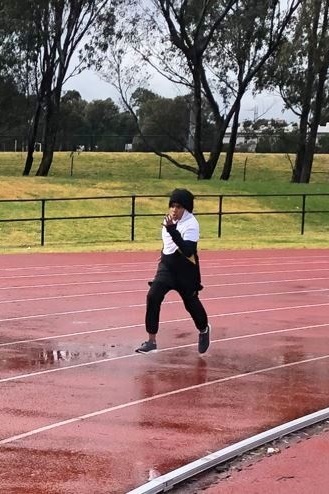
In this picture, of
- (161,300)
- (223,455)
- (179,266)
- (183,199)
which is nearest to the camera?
(223,455)

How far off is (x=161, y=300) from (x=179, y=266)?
41 centimetres

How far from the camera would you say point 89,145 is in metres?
68.3

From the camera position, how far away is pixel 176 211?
7.96 metres

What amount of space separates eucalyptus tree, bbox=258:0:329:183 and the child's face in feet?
117

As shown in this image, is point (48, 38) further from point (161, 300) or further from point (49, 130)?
point (161, 300)

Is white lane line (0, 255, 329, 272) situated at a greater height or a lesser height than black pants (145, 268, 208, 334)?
lesser

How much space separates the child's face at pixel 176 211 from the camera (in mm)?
7945

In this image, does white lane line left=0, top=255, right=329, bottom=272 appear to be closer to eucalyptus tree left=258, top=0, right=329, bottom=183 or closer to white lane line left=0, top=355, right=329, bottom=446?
white lane line left=0, top=355, right=329, bottom=446

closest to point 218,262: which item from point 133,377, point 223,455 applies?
point 133,377

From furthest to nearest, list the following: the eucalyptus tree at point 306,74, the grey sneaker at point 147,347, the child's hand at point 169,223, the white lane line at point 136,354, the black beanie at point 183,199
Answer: the eucalyptus tree at point 306,74 → the grey sneaker at point 147,347 → the black beanie at point 183,199 → the child's hand at point 169,223 → the white lane line at point 136,354

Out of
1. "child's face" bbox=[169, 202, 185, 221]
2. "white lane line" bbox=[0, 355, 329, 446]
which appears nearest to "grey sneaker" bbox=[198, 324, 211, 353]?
"white lane line" bbox=[0, 355, 329, 446]

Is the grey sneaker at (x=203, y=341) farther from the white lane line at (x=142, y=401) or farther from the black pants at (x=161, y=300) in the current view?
the white lane line at (x=142, y=401)

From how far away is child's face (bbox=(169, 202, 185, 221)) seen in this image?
26.1 ft

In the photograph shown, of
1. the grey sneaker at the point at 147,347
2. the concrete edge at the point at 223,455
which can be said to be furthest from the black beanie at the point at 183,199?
the concrete edge at the point at 223,455
